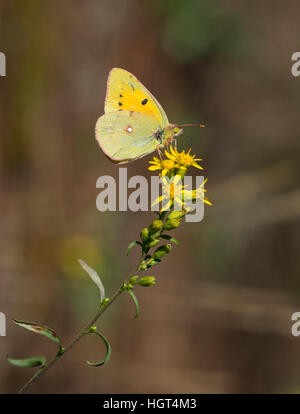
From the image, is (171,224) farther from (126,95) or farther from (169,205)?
(126,95)

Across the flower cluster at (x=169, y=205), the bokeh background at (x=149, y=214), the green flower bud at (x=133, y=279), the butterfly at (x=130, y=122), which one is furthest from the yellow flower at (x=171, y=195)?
the bokeh background at (x=149, y=214)

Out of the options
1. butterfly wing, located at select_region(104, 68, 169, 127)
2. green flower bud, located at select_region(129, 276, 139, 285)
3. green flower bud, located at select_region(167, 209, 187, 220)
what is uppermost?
butterfly wing, located at select_region(104, 68, 169, 127)

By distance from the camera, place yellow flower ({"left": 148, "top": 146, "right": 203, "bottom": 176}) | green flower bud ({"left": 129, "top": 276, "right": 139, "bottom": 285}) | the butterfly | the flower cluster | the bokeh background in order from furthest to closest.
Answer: the bokeh background → the butterfly → yellow flower ({"left": 148, "top": 146, "right": 203, "bottom": 176}) → the flower cluster → green flower bud ({"left": 129, "top": 276, "right": 139, "bottom": 285})

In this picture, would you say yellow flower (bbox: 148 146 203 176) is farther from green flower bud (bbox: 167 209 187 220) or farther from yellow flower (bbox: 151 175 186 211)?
green flower bud (bbox: 167 209 187 220)

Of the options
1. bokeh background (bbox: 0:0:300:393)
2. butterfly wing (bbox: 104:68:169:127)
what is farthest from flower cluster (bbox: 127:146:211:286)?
bokeh background (bbox: 0:0:300:393)

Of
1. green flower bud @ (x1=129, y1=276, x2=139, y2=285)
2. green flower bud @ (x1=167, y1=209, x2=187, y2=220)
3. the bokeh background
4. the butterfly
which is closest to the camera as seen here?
green flower bud @ (x1=129, y1=276, x2=139, y2=285)

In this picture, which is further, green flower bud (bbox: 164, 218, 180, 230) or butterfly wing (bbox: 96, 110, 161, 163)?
butterfly wing (bbox: 96, 110, 161, 163)

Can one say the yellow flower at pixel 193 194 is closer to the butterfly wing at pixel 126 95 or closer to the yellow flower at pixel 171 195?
the yellow flower at pixel 171 195
